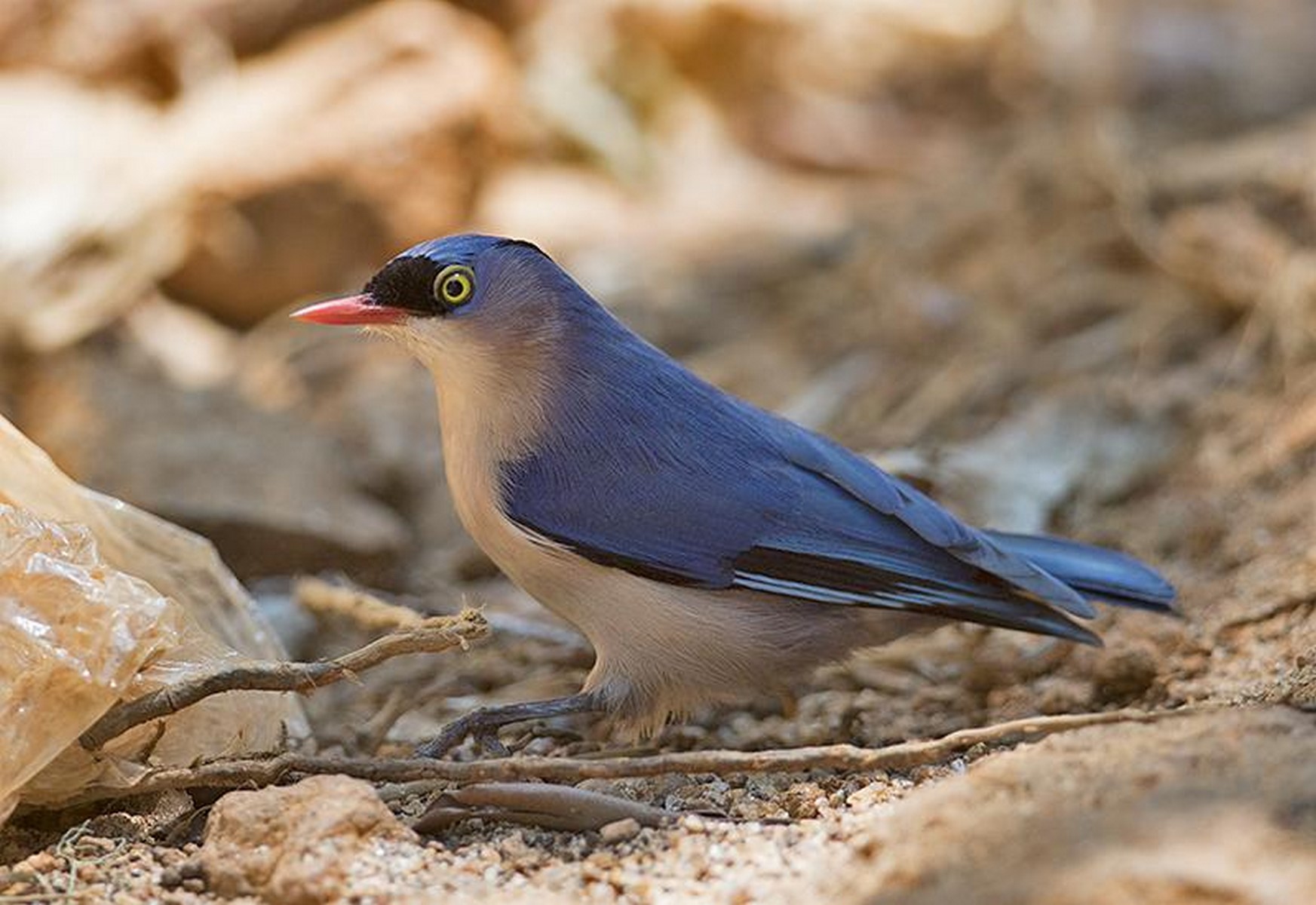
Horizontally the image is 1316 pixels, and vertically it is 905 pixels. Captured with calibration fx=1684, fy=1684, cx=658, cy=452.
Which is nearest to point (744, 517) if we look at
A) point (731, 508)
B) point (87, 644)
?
point (731, 508)

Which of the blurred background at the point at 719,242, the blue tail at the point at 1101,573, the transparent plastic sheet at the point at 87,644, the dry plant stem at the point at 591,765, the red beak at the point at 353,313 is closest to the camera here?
the transparent plastic sheet at the point at 87,644

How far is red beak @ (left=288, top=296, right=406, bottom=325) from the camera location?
368 centimetres

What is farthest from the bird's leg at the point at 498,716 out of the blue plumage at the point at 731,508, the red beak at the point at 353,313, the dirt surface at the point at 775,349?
the red beak at the point at 353,313

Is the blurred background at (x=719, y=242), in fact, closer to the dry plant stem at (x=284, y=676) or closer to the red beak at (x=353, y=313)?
the dry plant stem at (x=284, y=676)

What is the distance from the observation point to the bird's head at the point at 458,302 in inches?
146

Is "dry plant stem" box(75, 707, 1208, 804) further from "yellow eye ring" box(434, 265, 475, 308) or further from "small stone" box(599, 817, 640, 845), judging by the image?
"yellow eye ring" box(434, 265, 475, 308)

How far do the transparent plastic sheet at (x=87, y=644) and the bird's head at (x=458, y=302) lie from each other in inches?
24.7

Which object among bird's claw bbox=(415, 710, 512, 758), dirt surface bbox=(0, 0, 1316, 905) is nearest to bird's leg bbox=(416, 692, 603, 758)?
bird's claw bbox=(415, 710, 512, 758)

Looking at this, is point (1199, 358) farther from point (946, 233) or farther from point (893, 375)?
point (946, 233)

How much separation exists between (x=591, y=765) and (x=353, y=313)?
1.21m

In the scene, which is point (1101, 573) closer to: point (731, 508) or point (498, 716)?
point (731, 508)

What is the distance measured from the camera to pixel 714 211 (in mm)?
8234

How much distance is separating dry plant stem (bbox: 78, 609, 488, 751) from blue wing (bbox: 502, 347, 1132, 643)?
38cm

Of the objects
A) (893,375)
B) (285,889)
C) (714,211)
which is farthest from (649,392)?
(714,211)
